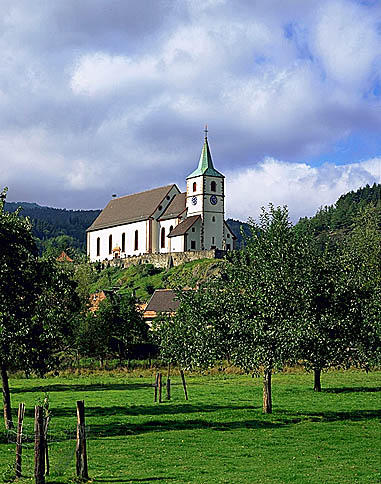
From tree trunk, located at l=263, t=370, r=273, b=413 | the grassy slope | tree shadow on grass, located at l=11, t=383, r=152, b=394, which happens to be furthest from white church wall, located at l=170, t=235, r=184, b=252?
tree trunk, located at l=263, t=370, r=273, b=413

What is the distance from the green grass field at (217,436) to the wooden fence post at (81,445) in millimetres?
369

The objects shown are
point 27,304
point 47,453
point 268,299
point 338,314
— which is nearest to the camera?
point 47,453

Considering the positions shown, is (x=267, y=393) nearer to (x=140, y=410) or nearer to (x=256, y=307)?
(x=256, y=307)

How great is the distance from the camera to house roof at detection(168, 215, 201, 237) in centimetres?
12950

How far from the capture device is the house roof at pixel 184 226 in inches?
5098

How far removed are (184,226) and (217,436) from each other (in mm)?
104934

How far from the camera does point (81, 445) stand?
17688 mm

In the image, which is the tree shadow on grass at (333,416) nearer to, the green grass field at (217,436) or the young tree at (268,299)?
the green grass field at (217,436)

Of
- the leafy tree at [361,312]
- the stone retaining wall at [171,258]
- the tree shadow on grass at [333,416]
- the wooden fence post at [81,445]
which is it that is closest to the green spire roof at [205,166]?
the stone retaining wall at [171,258]

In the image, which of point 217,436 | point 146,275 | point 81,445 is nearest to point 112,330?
point 217,436

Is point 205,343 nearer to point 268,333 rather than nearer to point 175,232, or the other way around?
point 268,333

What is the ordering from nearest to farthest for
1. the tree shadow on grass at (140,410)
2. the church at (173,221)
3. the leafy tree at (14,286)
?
1. the leafy tree at (14,286)
2. the tree shadow on grass at (140,410)
3. the church at (173,221)

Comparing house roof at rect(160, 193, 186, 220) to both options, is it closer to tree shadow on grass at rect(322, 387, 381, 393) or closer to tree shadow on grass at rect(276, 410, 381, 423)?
tree shadow on grass at rect(322, 387, 381, 393)

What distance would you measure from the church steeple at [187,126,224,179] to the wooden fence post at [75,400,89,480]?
389 feet
